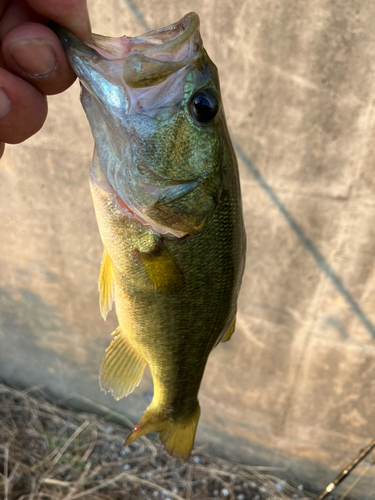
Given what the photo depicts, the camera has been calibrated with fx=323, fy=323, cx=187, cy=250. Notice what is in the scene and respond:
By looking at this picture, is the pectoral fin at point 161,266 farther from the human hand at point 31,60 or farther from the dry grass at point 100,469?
the dry grass at point 100,469

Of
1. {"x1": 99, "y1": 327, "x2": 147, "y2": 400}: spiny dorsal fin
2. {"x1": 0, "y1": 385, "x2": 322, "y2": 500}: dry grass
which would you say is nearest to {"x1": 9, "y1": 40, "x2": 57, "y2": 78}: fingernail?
{"x1": 99, "y1": 327, "x2": 147, "y2": 400}: spiny dorsal fin

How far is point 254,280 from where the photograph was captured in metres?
1.42

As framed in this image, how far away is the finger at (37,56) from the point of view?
19.7 inches

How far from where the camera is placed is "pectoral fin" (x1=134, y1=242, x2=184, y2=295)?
2.18 feet

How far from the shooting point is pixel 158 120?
0.58 m

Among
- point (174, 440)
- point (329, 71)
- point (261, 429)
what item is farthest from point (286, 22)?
point (261, 429)

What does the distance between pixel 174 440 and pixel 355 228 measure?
95cm

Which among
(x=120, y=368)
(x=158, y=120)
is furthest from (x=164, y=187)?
(x=120, y=368)

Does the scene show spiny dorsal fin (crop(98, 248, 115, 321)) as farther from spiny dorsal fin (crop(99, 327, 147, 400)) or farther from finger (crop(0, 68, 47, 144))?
finger (crop(0, 68, 47, 144))

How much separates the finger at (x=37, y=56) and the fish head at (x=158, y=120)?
1.0 inches

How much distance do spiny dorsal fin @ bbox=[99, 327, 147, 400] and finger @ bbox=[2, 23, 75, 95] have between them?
0.60 meters

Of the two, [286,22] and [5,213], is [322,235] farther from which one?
[5,213]

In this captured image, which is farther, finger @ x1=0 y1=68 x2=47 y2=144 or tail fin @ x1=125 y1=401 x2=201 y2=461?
tail fin @ x1=125 y1=401 x2=201 y2=461

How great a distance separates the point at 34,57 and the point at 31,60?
14mm
